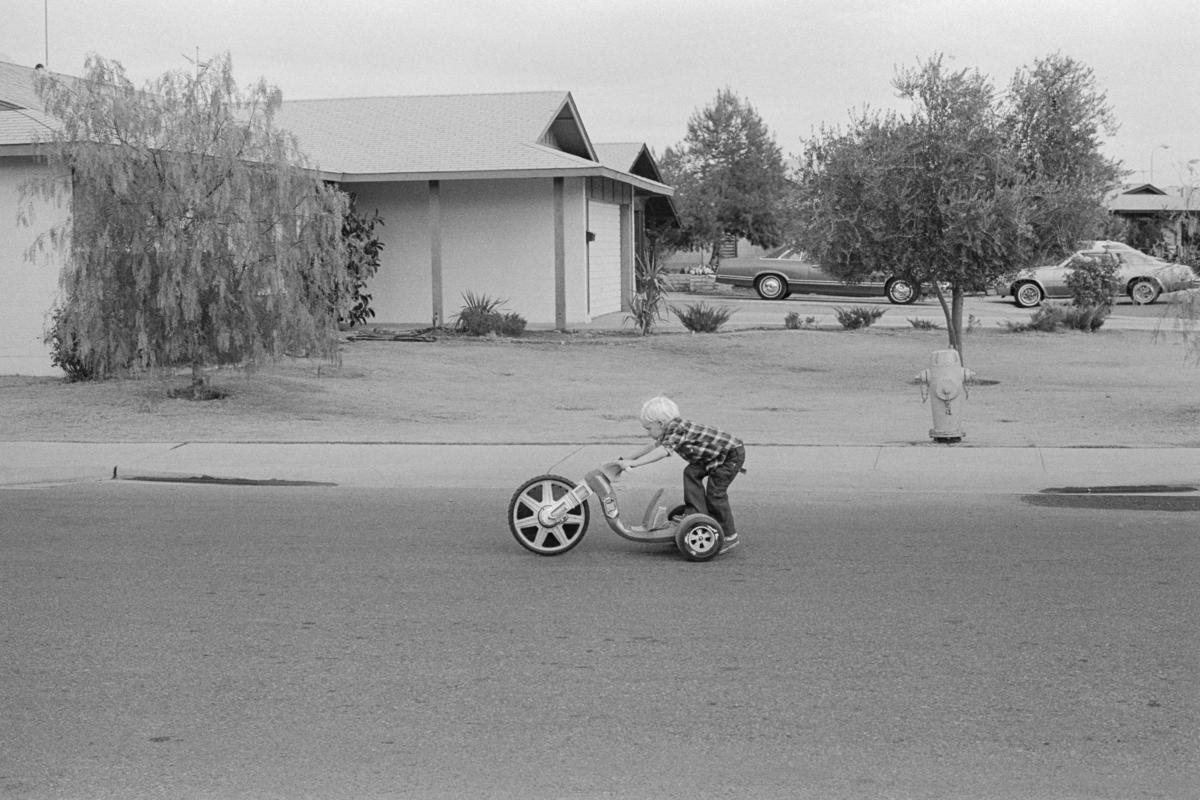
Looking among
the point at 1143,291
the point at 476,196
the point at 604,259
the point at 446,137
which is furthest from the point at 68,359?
the point at 1143,291

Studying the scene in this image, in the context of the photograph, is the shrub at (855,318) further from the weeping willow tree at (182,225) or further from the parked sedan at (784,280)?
the weeping willow tree at (182,225)

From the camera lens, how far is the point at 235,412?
16703 mm

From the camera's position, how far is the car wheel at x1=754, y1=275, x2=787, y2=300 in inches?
1555

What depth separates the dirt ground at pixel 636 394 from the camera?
15.4 meters

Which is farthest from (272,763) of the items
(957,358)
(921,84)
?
(921,84)

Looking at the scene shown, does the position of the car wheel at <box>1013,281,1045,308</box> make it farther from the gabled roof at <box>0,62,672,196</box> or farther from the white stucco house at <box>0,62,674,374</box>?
the white stucco house at <box>0,62,674,374</box>

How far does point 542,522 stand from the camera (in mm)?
9250

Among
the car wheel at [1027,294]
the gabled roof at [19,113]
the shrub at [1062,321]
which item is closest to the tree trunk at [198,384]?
the gabled roof at [19,113]

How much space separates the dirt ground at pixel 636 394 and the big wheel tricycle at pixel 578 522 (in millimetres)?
5252

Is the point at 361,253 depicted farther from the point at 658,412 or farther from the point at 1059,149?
the point at 658,412

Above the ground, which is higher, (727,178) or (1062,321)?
(727,178)

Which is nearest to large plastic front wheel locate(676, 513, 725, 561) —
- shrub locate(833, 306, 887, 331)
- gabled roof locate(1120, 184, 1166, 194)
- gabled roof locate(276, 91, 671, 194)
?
gabled roof locate(276, 91, 671, 194)

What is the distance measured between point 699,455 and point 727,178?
55.4 meters

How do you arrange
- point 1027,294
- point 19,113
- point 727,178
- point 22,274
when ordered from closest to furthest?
point 22,274, point 19,113, point 1027,294, point 727,178
